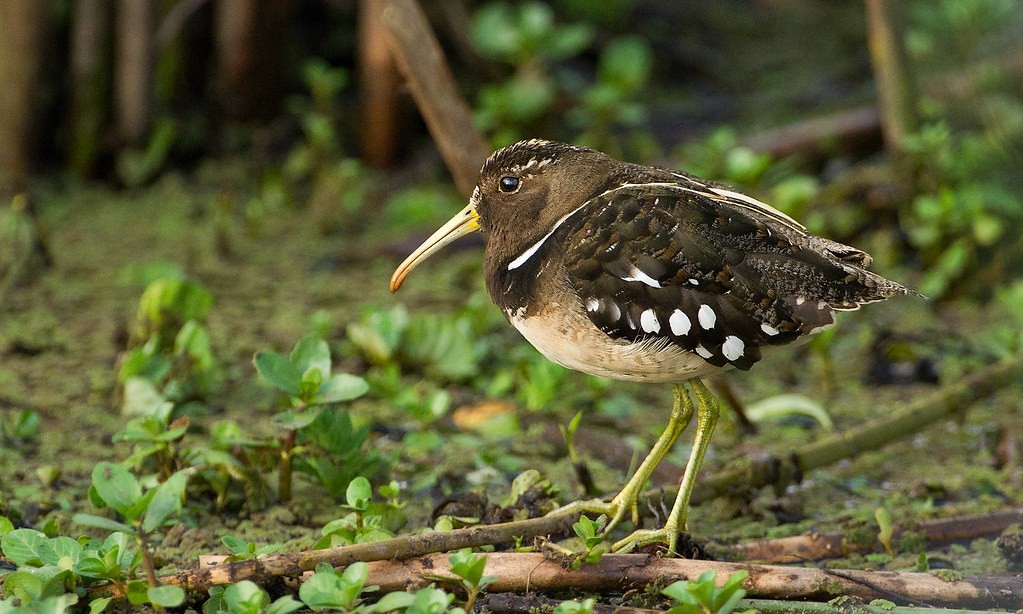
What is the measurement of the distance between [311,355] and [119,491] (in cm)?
72

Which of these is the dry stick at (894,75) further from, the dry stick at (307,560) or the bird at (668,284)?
the dry stick at (307,560)

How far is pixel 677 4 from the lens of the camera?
734 cm

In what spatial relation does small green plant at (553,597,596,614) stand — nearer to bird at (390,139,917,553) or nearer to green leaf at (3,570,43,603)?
bird at (390,139,917,553)

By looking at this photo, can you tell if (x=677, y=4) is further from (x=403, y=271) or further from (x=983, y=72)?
(x=403, y=271)

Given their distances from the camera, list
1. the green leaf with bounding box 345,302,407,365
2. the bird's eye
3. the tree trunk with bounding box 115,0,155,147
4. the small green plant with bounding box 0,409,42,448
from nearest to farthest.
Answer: the bird's eye
the small green plant with bounding box 0,409,42,448
the green leaf with bounding box 345,302,407,365
the tree trunk with bounding box 115,0,155,147

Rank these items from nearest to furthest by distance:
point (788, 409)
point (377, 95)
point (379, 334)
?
point (788, 409) → point (379, 334) → point (377, 95)

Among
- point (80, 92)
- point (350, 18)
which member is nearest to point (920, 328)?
point (350, 18)

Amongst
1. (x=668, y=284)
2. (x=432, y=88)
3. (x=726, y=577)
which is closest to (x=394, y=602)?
(x=726, y=577)

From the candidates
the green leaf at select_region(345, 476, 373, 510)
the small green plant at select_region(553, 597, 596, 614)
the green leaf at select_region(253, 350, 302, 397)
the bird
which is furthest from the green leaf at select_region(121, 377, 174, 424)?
the small green plant at select_region(553, 597, 596, 614)

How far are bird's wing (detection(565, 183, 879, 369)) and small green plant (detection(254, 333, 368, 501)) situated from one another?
2.16 feet

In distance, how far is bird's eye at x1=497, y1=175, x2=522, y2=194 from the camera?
3.22m

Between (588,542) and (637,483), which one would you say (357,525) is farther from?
(637,483)

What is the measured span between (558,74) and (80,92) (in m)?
2.35

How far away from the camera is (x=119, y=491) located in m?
2.62
